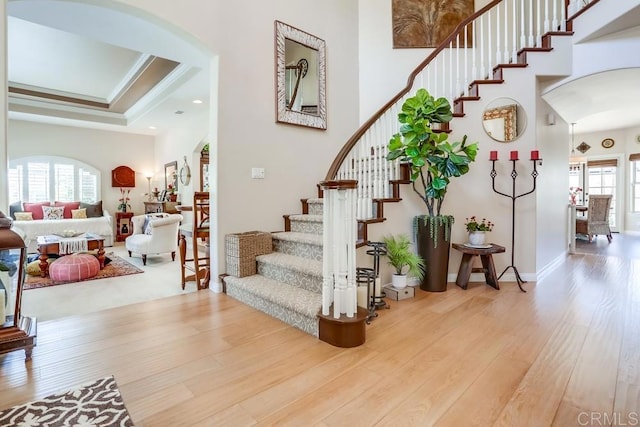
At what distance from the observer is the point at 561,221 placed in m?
5.19

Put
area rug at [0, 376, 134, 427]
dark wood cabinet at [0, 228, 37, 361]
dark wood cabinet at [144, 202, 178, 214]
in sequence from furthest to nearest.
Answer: dark wood cabinet at [144, 202, 178, 214]
dark wood cabinet at [0, 228, 37, 361]
area rug at [0, 376, 134, 427]

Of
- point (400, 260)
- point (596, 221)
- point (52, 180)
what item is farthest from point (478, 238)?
point (52, 180)

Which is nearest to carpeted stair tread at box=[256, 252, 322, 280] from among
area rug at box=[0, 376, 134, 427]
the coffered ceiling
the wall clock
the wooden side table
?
area rug at box=[0, 376, 134, 427]

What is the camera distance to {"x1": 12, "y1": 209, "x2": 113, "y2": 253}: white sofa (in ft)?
19.8

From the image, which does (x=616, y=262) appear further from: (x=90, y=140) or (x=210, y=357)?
(x=90, y=140)

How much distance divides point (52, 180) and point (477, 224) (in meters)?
9.50

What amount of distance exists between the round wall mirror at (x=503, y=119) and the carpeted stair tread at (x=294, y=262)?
9.21ft

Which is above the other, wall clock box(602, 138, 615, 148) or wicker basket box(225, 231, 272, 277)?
→ wall clock box(602, 138, 615, 148)

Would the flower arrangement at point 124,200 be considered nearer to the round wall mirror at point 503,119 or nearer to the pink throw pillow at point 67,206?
the pink throw pillow at point 67,206

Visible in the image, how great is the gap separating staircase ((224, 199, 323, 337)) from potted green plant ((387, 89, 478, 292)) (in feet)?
3.90

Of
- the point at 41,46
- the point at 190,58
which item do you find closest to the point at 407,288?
the point at 190,58

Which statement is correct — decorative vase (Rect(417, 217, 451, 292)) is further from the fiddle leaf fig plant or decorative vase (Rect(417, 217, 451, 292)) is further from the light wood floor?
the light wood floor

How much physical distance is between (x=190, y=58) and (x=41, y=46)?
2877 millimetres

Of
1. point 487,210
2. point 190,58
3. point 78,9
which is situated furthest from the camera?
point 487,210
